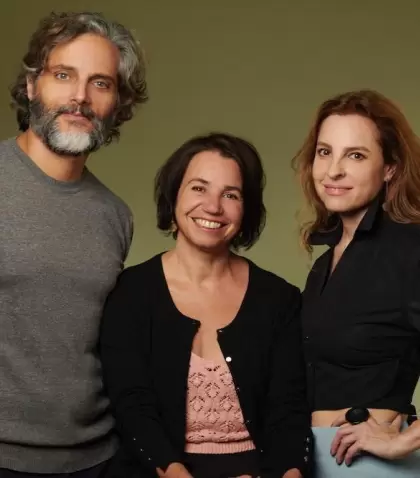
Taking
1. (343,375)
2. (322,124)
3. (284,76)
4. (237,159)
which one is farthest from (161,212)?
(284,76)

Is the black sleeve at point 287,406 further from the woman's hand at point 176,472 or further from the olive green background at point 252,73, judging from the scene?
the olive green background at point 252,73

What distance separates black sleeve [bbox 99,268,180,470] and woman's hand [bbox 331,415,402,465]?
35 cm

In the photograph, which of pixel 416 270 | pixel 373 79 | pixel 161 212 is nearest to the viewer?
pixel 416 270

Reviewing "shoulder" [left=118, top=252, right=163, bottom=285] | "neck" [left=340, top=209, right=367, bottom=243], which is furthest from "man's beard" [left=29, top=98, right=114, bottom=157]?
"neck" [left=340, top=209, right=367, bottom=243]

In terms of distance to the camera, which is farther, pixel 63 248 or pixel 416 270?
pixel 63 248

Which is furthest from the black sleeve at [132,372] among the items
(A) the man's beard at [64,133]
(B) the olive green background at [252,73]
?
(B) the olive green background at [252,73]

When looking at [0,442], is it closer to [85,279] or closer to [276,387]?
[85,279]

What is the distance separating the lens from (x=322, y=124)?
2336mm

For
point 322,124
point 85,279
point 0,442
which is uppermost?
point 322,124

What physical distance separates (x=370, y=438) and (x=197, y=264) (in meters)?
0.56

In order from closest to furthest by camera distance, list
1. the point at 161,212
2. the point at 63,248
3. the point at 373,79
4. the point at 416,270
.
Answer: the point at 416,270
the point at 63,248
the point at 161,212
the point at 373,79

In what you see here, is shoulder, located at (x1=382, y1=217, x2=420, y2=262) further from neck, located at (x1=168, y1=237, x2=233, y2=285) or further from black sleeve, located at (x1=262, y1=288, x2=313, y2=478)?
neck, located at (x1=168, y1=237, x2=233, y2=285)

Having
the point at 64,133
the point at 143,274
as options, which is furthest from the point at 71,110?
the point at 143,274

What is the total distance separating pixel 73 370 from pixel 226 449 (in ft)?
1.23
